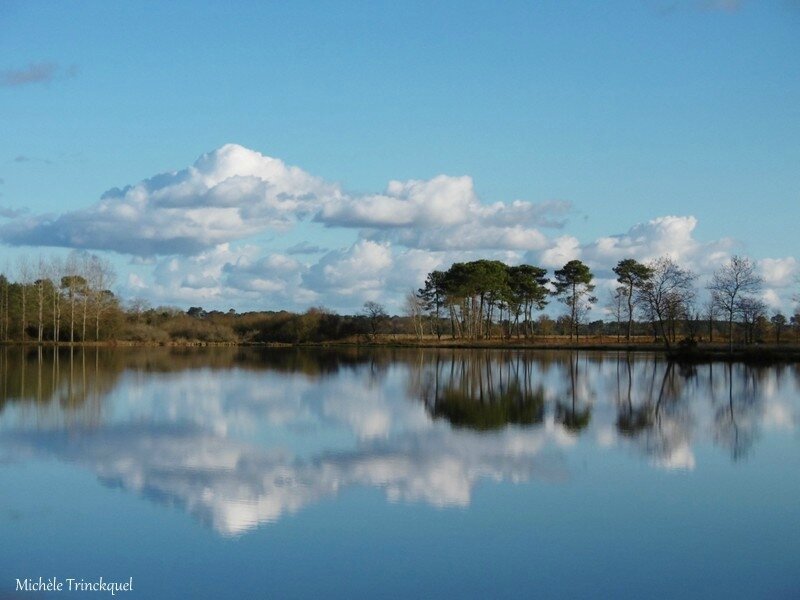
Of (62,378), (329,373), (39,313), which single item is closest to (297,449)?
(62,378)

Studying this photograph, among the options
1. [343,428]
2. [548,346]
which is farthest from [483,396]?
[548,346]

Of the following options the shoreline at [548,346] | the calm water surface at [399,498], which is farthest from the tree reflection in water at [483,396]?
the shoreline at [548,346]

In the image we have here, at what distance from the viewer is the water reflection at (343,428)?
10.9m

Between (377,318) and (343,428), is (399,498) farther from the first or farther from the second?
(377,318)

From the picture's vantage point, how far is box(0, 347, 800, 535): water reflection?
35.6ft

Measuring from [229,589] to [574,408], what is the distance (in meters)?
14.9

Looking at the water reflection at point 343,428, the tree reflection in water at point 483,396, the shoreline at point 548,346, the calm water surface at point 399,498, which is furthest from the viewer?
the shoreline at point 548,346

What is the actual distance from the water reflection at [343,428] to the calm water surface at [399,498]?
0.07 meters

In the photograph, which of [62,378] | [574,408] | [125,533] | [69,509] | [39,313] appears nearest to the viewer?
[125,533]

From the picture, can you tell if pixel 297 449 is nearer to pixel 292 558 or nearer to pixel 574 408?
pixel 292 558

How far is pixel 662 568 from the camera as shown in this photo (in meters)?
7.60

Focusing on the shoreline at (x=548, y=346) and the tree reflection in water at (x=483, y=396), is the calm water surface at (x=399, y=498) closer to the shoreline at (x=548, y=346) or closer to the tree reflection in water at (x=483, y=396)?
the tree reflection in water at (x=483, y=396)

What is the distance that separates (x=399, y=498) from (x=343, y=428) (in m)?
6.43

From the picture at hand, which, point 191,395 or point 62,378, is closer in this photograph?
point 191,395
